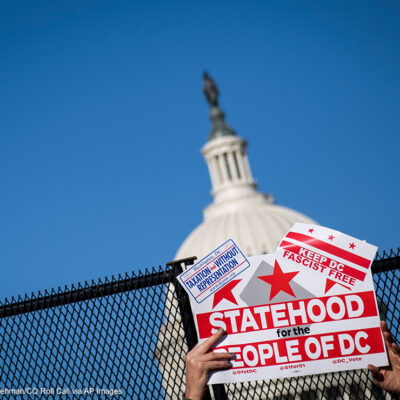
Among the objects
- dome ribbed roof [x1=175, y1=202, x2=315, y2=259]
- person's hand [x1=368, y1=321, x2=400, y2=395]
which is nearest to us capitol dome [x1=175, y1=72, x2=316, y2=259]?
dome ribbed roof [x1=175, y1=202, x2=315, y2=259]

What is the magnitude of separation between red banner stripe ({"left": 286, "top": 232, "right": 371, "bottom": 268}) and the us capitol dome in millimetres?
66479

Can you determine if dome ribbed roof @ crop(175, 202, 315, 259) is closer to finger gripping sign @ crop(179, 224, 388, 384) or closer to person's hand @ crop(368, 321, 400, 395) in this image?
finger gripping sign @ crop(179, 224, 388, 384)

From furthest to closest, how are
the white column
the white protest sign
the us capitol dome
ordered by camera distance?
the white column → the us capitol dome → the white protest sign

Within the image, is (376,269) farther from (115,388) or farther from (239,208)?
(239,208)

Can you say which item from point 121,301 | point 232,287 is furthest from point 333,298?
point 121,301

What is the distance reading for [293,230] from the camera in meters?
4.47

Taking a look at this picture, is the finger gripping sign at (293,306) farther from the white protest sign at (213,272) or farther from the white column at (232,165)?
the white column at (232,165)

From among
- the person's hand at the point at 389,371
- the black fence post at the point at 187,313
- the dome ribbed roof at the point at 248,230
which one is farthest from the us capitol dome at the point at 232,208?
the person's hand at the point at 389,371

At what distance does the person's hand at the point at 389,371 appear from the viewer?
389 centimetres

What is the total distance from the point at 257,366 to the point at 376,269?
3.58 ft

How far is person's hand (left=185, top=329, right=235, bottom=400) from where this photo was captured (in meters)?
3.93

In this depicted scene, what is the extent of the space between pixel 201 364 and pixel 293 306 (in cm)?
85

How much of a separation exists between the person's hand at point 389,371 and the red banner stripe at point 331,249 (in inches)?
18.5

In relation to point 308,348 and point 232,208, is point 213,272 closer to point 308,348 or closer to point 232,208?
point 308,348
